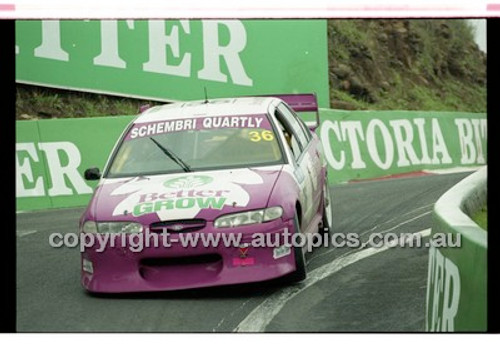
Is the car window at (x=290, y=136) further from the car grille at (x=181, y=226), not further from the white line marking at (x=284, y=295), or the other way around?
the car grille at (x=181, y=226)

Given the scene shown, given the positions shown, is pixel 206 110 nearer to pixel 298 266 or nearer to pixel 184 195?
pixel 184 195

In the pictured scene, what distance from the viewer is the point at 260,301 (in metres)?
7.94

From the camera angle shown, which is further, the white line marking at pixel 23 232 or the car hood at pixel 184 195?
the white line marking at pixel 23 232

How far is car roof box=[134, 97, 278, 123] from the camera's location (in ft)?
31.1

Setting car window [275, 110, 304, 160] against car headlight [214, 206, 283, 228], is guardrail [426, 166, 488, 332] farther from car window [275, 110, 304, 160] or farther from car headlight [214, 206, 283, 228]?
car window [275, 110, 304, 160]

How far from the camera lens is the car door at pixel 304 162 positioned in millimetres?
9008

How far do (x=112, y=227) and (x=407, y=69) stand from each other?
14979 millimetres

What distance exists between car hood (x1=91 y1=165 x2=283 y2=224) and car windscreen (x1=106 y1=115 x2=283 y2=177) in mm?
185

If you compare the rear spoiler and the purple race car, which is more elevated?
the rear spoiler

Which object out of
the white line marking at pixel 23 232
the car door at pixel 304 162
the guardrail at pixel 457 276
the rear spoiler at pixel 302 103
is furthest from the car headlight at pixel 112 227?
the rear spoiler at pixel 302 103

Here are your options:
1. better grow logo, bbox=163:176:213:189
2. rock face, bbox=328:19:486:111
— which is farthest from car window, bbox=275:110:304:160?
rock face, bbox=328:19:486:111

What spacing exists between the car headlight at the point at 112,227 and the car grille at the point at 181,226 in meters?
0.17

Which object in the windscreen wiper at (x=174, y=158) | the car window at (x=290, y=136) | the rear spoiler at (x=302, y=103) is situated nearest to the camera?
the windscreen wiper at (x=174, y=158)

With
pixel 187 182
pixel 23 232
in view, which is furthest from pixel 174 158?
pixel 23 232
